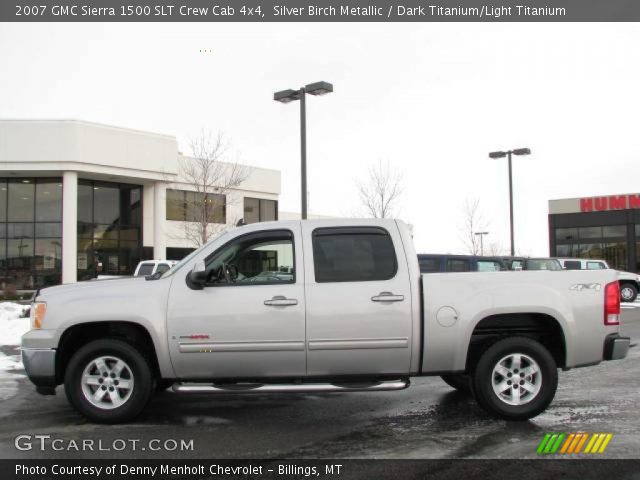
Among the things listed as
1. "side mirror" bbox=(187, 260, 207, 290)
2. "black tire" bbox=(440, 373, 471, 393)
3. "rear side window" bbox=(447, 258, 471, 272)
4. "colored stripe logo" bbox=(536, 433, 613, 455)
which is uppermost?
"rear side window" bbox=(447, 258, 471, 272)

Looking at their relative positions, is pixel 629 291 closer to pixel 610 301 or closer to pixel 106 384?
pixel 610 301

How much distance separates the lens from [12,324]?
14648 mm

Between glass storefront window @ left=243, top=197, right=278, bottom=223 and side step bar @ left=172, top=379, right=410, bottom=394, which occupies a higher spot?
glass storefront window @ left=243, top=197, right=278, bottom=223

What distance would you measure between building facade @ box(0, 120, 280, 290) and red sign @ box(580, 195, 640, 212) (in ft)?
98.6

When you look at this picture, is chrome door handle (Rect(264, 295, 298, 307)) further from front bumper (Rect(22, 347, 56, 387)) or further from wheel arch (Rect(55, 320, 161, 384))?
front bumper (Rect(22, 347, 56, 387))

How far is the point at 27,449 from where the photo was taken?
16.8 ft

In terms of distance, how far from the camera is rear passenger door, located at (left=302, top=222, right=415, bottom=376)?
5688 millimetres

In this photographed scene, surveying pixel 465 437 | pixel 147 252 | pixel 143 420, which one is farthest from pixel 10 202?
pixel 465 437

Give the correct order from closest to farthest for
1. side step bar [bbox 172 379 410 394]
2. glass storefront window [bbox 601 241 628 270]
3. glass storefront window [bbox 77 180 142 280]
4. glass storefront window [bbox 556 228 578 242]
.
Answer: side step bar [bbox 172 379 410 394] → glass storefront window [bbox 77 180 142 280] → glass storefront window [bbox 601 241 628 270] → glass storefront window [bbox 556 228 578 242]

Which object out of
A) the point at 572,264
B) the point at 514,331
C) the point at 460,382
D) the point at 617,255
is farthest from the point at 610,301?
the point at 617,255

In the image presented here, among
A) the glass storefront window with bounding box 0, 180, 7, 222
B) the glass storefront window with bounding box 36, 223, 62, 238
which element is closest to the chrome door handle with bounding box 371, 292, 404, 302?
the glass storefront window with bounding box 36, 223, 62, 238

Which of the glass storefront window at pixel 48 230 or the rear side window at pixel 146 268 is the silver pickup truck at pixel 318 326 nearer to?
the rear side window at pixel 146 268

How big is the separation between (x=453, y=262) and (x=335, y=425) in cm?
724

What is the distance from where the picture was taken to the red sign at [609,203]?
45.8 m
